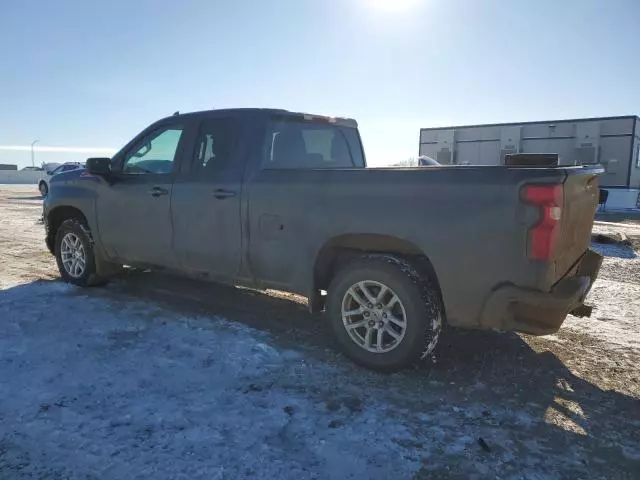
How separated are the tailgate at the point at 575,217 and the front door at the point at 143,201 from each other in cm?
351

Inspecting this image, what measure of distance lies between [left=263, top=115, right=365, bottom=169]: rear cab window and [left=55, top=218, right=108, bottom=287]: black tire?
2.70 m

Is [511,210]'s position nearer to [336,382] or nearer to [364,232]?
[364,232]

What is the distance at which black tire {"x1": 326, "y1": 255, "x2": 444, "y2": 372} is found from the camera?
3473 millimetres

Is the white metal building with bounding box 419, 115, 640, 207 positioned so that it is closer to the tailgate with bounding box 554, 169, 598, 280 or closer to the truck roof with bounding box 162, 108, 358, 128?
the truck roof with bounding box 162, 108, 358, 128

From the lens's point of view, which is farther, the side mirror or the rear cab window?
the side mirror

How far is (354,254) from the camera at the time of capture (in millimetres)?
3895

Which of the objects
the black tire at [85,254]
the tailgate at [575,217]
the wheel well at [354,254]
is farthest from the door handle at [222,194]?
the tailgate at [575,217]

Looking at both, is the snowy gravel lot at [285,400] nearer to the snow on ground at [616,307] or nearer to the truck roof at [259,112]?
the snow on ground at [616,307]

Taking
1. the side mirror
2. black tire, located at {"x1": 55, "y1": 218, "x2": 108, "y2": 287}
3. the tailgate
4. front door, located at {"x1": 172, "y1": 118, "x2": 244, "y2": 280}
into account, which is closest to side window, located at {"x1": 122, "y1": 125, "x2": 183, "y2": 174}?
the side mirror

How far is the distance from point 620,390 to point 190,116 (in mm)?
A: 4416

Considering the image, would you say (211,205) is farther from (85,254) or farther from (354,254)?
(85,254)

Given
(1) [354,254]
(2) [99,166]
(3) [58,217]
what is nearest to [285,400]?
(1) [354,254]

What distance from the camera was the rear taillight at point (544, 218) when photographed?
9.57 ft

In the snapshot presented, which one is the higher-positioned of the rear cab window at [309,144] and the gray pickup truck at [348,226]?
the rear cab window at [309,144]
